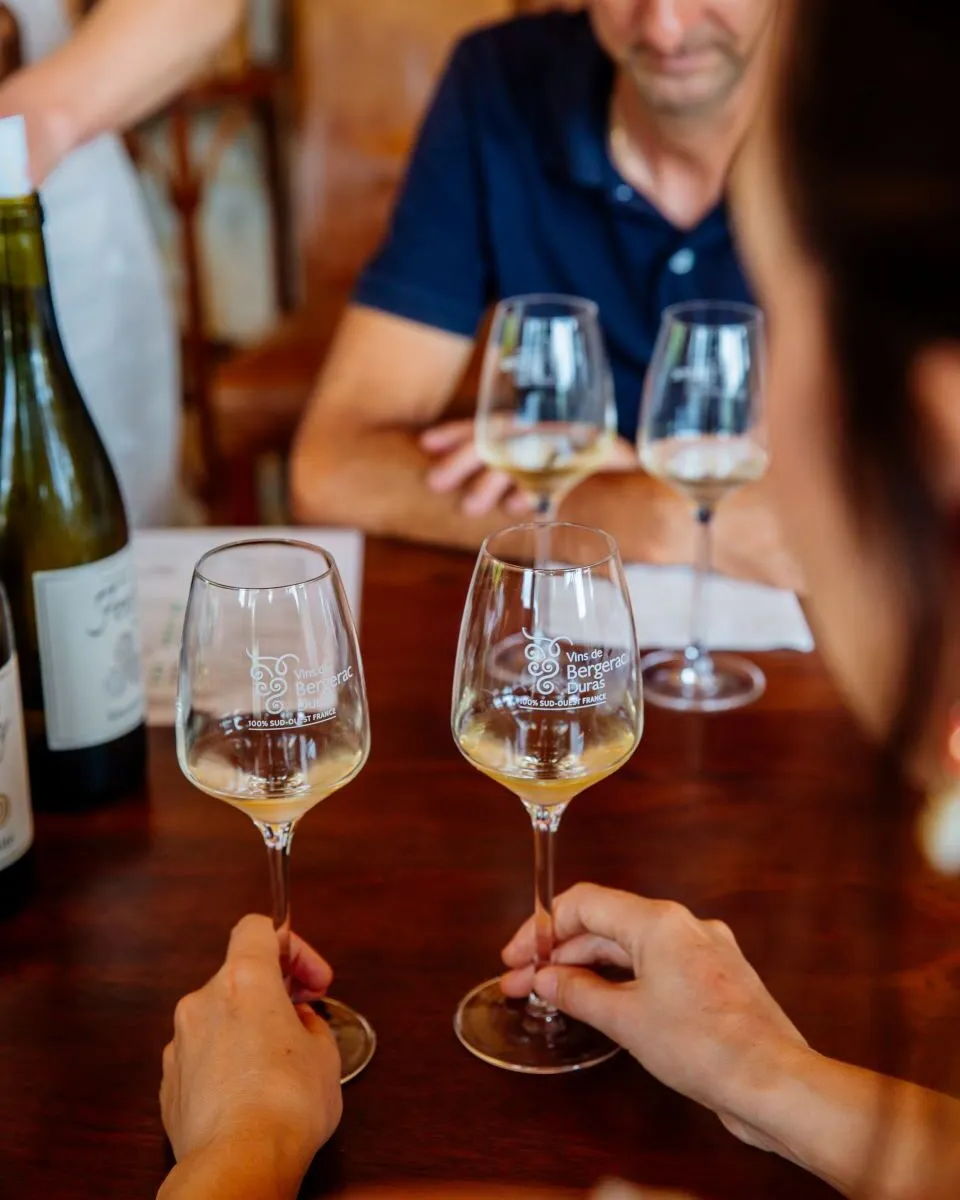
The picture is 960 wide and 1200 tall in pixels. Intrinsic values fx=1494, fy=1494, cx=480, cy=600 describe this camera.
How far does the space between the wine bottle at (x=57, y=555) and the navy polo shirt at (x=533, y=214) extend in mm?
812

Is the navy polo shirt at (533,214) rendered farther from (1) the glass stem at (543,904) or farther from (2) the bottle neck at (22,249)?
(1) the glass stem at (543,904)

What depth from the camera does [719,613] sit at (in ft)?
3.82

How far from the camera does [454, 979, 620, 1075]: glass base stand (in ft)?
2.23

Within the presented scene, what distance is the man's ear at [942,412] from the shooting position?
11.7 inches

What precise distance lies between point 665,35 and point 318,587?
92 cm

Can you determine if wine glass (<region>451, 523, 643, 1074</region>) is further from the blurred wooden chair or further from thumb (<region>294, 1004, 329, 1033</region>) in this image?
the blurred wooden chair

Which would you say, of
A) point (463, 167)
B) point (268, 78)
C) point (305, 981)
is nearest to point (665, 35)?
point (463, 167)

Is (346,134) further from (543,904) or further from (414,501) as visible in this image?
(543,904)

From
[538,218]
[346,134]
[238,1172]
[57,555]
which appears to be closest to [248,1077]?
[238,1172]

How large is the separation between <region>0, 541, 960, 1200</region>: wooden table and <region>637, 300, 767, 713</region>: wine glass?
0.07 m

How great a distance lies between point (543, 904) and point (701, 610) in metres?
0.42

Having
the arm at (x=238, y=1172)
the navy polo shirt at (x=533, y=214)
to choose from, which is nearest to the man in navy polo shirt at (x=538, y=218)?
the navy polo shirt at (x=533, y=214)

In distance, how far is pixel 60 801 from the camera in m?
0.88

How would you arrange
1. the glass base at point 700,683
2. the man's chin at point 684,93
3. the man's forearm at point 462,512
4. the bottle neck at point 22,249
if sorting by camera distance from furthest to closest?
the man's chin at point 684,93 → the man's forearm at point 462,512 → the glass base at point 700,683 → the bottle neck at point 22,249
